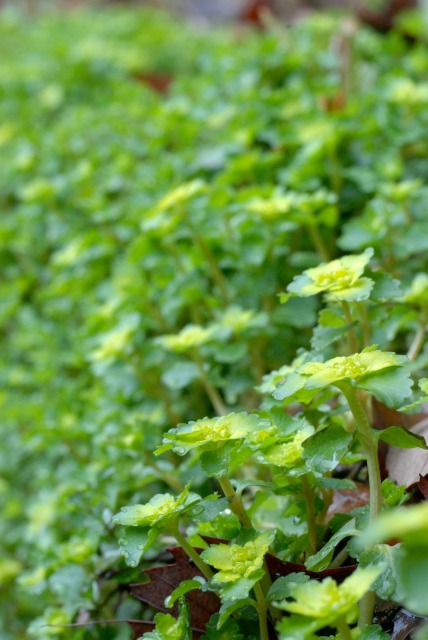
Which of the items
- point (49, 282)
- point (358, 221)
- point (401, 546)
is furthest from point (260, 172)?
point (401, 546)

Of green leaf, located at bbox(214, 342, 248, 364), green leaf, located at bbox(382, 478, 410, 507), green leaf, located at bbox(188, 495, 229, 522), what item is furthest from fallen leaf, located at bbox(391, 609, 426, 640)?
green leaf, located at bbox(214, 342, 248, 364)

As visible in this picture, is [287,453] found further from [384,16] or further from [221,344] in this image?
[384,16]

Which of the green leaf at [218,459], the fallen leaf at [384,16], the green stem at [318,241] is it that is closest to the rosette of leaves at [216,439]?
the green leaf at [218,459]

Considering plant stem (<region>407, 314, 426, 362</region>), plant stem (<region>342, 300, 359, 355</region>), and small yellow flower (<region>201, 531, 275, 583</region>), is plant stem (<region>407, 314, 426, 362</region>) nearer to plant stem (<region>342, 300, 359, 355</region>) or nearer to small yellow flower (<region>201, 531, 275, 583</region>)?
plant stem (<region>342, 300, 359, 355</region>)

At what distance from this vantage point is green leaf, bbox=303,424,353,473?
82 cm

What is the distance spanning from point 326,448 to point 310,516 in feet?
0.43

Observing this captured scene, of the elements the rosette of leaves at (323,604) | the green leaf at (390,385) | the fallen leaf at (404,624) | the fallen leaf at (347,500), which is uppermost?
the green leaf at (390,385)

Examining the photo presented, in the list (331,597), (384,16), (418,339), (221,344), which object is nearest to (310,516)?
(331,597)

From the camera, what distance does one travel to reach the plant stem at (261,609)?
82 cm

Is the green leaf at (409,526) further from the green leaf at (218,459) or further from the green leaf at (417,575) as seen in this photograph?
the green leaf at (218,459)

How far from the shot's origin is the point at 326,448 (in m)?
0.83

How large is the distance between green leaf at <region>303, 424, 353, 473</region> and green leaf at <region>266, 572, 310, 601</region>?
11 cm

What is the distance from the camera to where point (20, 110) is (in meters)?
2.67

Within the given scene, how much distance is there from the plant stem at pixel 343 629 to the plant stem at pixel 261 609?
0.37 feet
